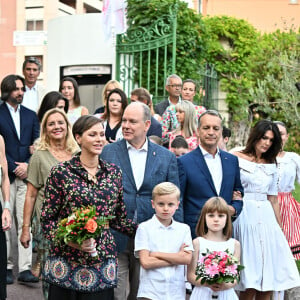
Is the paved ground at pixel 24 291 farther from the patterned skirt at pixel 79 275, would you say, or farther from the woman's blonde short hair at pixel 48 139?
the patterned skirt at pixel 79 275

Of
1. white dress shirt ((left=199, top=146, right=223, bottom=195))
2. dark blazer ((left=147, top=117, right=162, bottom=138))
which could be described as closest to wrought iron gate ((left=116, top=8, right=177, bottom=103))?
dark blazer ((left=147, top=117, right=162, bottom=138))

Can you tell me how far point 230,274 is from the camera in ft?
19.8

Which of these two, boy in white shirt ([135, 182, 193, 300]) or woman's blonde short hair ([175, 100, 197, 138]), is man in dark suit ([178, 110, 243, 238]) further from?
woman's blonde short hair ([175, 100, 197, 138])

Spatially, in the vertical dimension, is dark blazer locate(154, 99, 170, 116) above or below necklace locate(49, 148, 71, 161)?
above

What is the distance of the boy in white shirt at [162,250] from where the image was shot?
6.16 m

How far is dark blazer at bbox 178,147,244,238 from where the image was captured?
688 centimetres

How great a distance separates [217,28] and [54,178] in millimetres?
19141

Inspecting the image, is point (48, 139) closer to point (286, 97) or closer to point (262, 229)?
point (262, 229)

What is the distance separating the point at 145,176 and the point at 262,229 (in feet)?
5.79

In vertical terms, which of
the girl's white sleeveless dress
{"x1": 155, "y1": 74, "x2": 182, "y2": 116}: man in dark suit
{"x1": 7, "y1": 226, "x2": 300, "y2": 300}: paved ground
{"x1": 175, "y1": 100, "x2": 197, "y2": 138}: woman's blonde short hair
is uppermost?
{"x1": 155, "y1": 74, "x2": 182, "y2": 116}: man in dark suit

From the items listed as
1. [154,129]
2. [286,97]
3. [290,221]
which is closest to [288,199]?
[290,221]

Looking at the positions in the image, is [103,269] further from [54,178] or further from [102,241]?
[54,178]

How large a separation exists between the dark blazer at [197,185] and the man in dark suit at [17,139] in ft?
8.05

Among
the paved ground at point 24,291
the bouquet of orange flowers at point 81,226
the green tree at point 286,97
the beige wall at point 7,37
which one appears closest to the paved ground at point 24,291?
the paved ground at point 24,291
